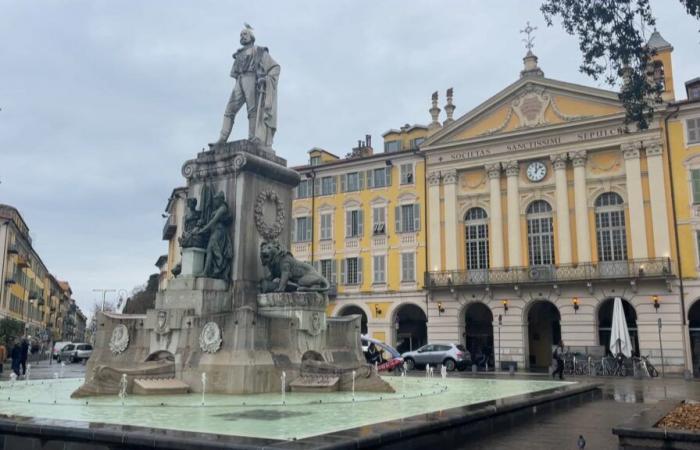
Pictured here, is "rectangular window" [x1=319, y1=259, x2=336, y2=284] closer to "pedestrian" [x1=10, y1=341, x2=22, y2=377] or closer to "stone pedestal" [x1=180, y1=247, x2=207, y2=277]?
"pedestrian" [x1=10, y1=341, x2=22, y2=377]

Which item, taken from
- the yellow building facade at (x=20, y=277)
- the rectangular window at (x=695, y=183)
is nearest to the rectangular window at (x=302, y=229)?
the rectangular window at (x=695, y=183)

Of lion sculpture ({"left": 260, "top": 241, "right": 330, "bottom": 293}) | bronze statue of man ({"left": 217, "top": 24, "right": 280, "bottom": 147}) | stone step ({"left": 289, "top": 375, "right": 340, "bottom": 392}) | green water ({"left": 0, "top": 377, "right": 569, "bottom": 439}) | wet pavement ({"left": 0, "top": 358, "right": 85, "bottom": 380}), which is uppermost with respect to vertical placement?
bronze statue of man ({"left": 217, "top": 24, "right": 280, "bottom": 147})

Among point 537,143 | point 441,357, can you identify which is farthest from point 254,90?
point 537,143

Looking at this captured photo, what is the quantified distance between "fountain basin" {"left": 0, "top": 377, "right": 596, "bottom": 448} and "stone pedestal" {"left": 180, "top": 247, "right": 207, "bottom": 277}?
2.72 meters

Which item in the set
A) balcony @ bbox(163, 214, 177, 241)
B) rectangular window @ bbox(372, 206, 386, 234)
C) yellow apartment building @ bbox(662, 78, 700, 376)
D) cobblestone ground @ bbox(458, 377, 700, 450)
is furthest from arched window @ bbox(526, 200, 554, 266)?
balcony @ bbox(163, 214, 177, 241)

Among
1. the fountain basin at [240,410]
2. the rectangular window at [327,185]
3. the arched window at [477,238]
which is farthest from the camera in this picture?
the rectangular window at [327,185]

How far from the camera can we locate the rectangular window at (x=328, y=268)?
44969 mm

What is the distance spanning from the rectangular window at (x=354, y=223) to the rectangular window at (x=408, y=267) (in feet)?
12.4

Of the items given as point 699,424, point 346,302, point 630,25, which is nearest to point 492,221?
point 346,302

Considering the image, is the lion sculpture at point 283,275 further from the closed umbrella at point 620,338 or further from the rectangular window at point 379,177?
the rectangular window at point 379,177

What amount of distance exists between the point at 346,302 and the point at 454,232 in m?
9.16

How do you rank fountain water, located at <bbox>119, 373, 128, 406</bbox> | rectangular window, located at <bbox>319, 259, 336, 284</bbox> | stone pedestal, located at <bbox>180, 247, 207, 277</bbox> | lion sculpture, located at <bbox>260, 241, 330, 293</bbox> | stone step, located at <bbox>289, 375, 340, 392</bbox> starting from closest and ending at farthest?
1. fountain water, located at <bbox>119, 373, 128, 406</bbox>
2. stone step, located at <bbox>289, 375, 340, 392</bbox>
3. stone pedestal, located at <bbox>180, 247, 207, 277</bbox>
4. lion sculpture, located at <bbox>260, 241, 330, 293</bbox>
5. rectangular window, located at <bbox>319, 259, 336, 284</bbox>

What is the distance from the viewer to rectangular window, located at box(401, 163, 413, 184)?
43.4 metres

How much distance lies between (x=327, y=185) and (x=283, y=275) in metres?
34.2
